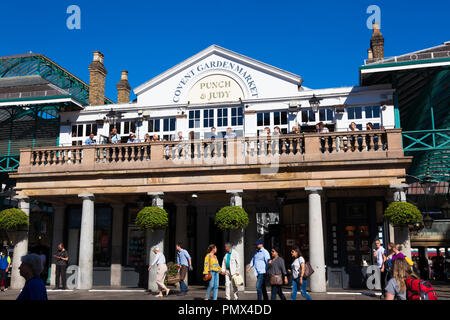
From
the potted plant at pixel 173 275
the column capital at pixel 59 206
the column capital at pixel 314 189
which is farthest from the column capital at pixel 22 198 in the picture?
the column capital at pixel 314 189

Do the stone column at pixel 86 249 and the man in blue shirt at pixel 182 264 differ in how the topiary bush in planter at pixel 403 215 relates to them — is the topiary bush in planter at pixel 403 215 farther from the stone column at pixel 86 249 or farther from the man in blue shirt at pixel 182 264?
the stone column at pixel 86 249

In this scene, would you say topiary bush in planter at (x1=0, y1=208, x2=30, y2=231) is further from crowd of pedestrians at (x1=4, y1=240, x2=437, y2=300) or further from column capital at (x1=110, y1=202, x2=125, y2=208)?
column capital at (x1=110, y1=202, x2=125, y2=208)

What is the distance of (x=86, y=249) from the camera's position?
57.3ft

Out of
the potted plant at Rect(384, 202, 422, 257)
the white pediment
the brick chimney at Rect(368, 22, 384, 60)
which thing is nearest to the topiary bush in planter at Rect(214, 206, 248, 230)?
the potted plant at Rect(384, 202, 422, 257)

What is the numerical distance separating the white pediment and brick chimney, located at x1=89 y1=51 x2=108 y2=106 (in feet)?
11.1

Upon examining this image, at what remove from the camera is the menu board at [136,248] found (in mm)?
20422

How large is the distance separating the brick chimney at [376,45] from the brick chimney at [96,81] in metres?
13.6

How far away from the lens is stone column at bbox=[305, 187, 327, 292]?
15539 mm

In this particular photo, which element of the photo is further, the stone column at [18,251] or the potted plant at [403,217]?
the stone column at [18,251]

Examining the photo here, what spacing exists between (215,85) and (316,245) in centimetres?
877
